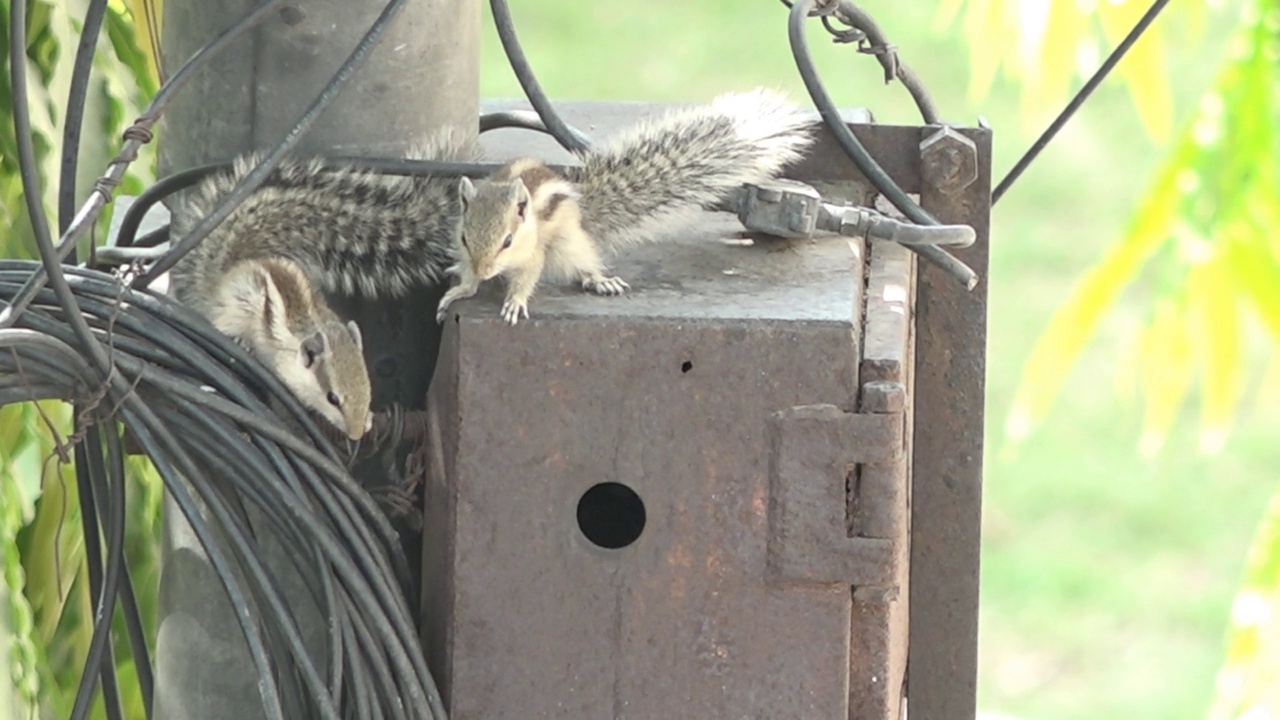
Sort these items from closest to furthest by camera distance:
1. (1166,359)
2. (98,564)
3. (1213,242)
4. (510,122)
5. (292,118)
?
(292,118) < (98,564) < (510,122) < (1213,242) < (1166,359)

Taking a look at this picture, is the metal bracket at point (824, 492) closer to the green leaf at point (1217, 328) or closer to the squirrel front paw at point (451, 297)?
the squirrel front paw at point (451, 297)

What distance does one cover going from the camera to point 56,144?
179 centimetres

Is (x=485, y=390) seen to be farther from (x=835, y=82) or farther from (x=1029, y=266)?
(x=835, y=82)

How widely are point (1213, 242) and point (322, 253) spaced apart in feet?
4.57

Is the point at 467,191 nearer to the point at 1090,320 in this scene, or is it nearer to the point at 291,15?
the point at 291,15

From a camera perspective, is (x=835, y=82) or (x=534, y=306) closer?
(x=534, y=306)

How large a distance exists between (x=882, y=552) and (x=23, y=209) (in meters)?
0.92

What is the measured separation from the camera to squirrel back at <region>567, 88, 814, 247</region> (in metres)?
1.61

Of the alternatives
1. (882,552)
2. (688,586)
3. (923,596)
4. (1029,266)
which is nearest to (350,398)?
(688,586)

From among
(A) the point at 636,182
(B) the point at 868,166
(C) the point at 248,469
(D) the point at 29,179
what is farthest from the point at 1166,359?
(D) the point at 29,179

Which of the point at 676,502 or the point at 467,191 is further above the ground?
the point at 467,191

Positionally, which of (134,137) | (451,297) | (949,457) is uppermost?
(134,137)

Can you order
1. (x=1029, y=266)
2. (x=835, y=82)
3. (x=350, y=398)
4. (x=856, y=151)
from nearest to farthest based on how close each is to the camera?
1. (x=350, y=398)
2. (x=856, y=151)
3. (x=1029, y=266)
4. (x=835, y=82)

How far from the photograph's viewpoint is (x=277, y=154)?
1.44 metres
